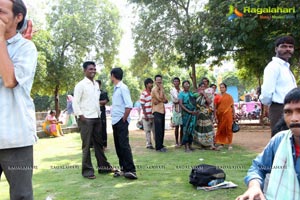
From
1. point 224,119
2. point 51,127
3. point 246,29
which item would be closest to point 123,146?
point 224,119

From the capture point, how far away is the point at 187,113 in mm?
7781

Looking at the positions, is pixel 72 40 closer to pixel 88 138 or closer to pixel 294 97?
pixel 88 138

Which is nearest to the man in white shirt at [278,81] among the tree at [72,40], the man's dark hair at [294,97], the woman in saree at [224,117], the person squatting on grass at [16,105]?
the man's dark hair at [294,97]

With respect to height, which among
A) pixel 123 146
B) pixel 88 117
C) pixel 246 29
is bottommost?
pixel 123 146

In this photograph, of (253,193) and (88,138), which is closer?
(253,193)

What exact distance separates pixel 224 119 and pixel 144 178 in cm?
367

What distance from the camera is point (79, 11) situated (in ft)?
64.0

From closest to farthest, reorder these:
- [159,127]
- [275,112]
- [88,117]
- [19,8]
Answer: [19,8], [275,112], [88,117], [159,127]

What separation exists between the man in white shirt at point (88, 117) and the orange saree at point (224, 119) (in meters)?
3.55

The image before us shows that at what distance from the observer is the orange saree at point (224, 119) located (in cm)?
789

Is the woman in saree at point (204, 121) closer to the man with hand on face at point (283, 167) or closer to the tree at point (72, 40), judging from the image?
the man with hand on face at point (283, 167)

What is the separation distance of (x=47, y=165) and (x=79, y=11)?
586 inches

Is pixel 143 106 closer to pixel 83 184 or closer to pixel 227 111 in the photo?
pixel 227 111

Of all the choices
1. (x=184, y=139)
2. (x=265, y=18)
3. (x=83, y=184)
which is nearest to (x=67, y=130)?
(x=184, y=139)
